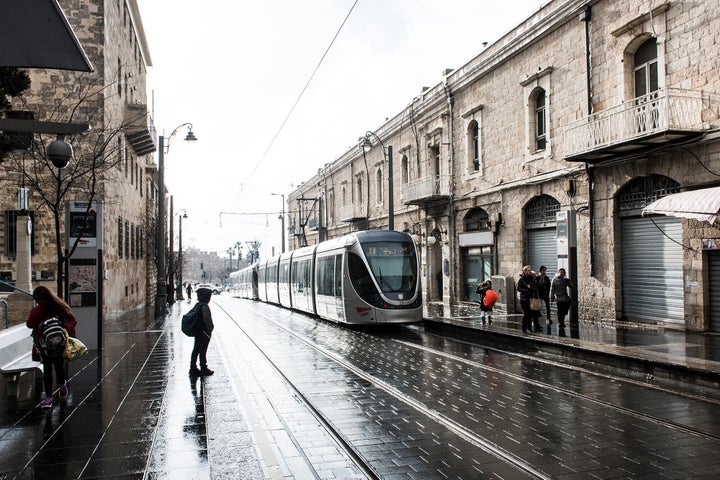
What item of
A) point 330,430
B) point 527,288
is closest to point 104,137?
point 527,288

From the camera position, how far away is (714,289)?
1456 cm

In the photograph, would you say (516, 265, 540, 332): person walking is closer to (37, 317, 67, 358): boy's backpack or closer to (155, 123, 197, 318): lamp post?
(37, 317, 67, 358): boy's backpack

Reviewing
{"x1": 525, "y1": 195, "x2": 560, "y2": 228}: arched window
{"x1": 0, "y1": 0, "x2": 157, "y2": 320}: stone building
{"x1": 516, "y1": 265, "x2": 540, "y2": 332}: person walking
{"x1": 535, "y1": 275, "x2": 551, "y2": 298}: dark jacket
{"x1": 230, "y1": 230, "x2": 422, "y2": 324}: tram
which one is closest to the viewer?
{"x1": 516, "y1": 265, "x2": 540, "y2": 332}: person walking

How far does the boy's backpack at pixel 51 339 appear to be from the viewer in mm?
7738

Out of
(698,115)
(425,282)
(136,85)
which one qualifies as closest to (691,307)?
(698,115)

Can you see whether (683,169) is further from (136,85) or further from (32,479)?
(136,85)

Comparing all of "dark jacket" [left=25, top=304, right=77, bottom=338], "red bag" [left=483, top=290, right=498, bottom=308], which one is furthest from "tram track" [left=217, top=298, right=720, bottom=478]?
"dark jacket" [left=25, top=304, right=77, bottom=338]

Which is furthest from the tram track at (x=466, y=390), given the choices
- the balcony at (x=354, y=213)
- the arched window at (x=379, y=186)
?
the balcony at (x=354, y=213)

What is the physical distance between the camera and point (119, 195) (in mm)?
27484

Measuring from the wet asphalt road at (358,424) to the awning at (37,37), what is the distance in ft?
11.9

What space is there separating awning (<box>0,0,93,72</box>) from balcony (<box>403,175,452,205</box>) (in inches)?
911

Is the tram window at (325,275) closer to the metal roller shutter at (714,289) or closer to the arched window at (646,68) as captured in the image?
the arched window at (646,68)

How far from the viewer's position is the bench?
824 cm

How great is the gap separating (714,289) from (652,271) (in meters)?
2.10
